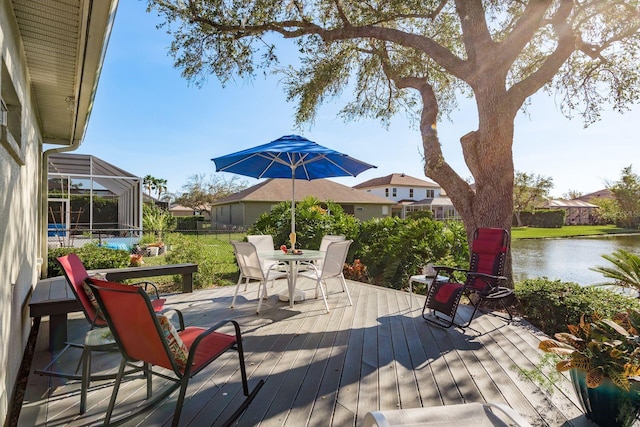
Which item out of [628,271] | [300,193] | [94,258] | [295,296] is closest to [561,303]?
[628,271]

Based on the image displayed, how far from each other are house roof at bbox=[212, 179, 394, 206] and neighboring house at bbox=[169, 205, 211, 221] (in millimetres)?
15062

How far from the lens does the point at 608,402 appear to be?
7.30 feet

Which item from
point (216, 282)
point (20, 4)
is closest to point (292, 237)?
point (216, 282)

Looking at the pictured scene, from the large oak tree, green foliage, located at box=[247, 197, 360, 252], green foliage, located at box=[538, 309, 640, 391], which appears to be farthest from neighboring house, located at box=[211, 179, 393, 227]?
green foliage, located at box=[538, 309, 640, 391]

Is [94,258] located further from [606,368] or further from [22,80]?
[606,368]

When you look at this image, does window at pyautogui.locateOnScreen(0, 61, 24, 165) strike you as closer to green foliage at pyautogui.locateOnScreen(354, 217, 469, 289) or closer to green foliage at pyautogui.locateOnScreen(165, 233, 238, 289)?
green foliage at pyautogui.locateOnScreen(165, 233, 238, 289)

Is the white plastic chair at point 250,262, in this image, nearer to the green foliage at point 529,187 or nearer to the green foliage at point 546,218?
the green foliage at point 529,187

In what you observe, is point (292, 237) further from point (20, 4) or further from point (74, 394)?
point (20, 4)

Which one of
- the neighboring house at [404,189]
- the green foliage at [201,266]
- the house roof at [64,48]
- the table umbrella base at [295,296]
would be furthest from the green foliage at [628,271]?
the neighboring house at [404,189]

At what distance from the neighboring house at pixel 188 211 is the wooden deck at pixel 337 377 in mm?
38341

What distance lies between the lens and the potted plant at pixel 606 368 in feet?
7.09

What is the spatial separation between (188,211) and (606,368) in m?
59.4

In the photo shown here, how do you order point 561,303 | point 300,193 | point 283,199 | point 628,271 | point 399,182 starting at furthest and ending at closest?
point 399,182, point 300,193, point 283,199, point 628,271, point 561,303

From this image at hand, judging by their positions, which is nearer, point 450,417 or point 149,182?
point 450,417
